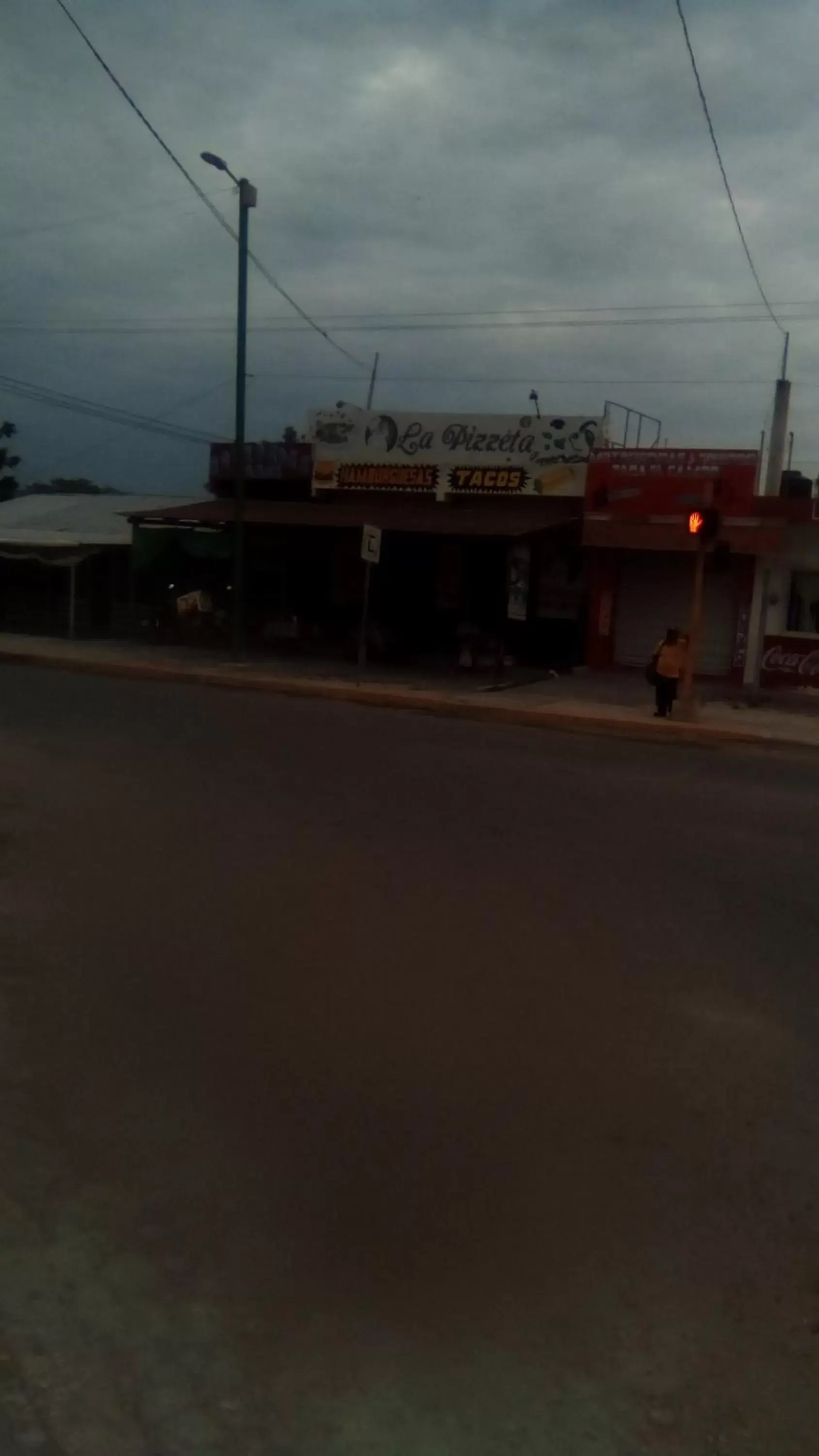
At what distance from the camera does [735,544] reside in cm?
2406

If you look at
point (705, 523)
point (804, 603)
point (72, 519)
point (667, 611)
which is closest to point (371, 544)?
point (705, 523)

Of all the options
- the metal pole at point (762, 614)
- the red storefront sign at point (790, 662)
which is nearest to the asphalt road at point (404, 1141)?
the red storefront sign at point (790, 662)

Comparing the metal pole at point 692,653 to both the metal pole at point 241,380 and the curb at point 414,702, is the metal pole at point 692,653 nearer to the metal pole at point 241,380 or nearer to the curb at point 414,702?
the curb at point 414,702

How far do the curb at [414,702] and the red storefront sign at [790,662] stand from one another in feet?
20.5

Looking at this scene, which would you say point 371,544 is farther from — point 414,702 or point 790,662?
point 790,662

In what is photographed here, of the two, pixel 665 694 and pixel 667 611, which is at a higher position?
pixel 667 611

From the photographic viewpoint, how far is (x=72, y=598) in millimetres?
31922

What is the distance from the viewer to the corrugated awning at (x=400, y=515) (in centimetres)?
2464

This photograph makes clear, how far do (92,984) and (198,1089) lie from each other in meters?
1.49

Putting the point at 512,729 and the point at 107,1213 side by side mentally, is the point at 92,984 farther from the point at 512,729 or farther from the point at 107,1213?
the point at 512,729

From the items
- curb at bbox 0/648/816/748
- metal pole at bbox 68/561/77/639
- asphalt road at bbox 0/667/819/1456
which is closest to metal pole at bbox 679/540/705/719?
curb at bbox 0/648/816/748

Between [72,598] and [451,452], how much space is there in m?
9.80

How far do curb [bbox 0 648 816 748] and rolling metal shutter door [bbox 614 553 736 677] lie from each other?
6164 millimetres

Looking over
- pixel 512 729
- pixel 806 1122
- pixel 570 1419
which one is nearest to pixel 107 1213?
pixel 570 1419
